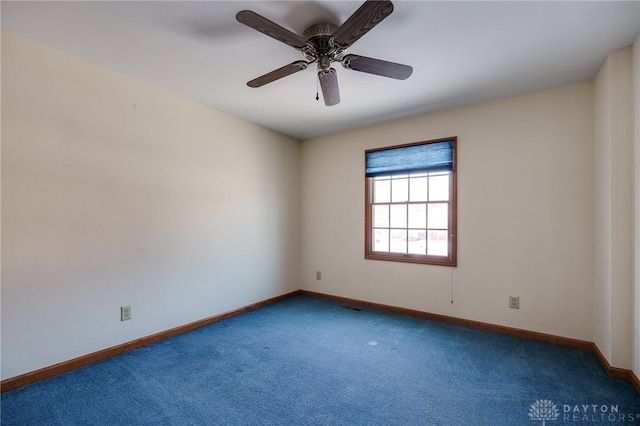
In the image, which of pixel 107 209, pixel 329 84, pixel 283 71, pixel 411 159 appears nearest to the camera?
pixel 283 71

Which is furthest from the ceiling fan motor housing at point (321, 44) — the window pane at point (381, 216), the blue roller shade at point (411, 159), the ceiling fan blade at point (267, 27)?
the window pane at point (381, 216)

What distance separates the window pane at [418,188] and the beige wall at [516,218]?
425 millimetres

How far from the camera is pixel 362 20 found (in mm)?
1581

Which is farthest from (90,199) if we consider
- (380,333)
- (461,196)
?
(461,196)

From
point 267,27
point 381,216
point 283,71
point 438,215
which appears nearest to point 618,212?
point 438,215

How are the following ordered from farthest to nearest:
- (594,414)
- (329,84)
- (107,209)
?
(107,209), (329,84), (594,414)

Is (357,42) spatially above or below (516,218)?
above

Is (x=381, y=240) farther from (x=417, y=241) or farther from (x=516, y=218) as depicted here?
(x=516, y=218)

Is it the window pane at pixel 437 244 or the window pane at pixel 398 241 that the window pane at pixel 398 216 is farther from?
the window pane at pixel 437 244

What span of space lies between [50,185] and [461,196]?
3902 mm

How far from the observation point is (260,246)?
161 inches

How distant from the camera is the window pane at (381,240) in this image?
3.99 m

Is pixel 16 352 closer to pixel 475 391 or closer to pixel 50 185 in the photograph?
pixel 50 185

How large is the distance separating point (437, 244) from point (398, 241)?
506 mm
